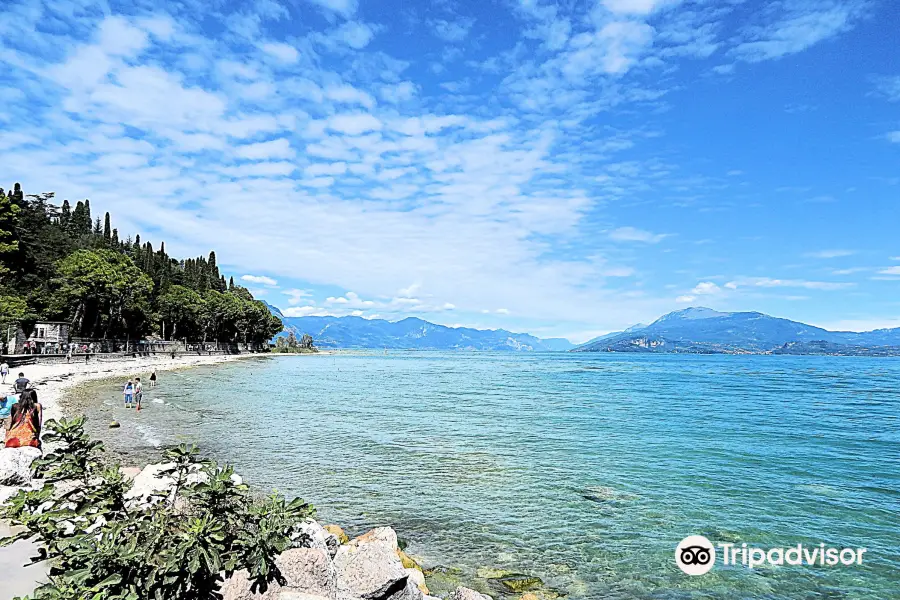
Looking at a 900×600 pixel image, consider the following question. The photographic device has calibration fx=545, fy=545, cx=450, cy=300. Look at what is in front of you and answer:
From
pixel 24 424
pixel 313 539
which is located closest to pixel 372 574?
pixel 313 539

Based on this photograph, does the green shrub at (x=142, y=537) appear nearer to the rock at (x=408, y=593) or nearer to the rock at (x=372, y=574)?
the rock at (x=372, y=574)

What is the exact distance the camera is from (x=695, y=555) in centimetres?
1284

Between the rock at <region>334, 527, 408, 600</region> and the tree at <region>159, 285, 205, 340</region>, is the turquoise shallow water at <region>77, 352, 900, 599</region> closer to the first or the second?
the rock at <region>334, 527, 408, 600</region>

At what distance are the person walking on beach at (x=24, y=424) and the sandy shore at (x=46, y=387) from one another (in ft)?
10.5

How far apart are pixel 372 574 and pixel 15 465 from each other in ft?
30.2

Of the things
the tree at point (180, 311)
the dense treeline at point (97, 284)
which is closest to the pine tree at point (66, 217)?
the dense treeline at point (97, 284)

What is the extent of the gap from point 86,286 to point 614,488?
7762cm

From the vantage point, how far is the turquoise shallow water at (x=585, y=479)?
39.9 ft

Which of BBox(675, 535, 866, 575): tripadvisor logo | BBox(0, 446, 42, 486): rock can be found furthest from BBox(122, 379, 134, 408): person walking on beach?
BBox(675, 535, 866, 575): tripadvisor logo

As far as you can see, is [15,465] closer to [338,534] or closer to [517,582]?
[338,534]

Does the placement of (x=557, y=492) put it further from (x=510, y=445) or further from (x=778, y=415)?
(x=778, y=415)

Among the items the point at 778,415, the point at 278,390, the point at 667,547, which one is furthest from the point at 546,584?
the point at 278,390

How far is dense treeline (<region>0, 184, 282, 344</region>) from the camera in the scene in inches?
2889

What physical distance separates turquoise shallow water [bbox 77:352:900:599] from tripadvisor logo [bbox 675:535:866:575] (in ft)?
0.96
